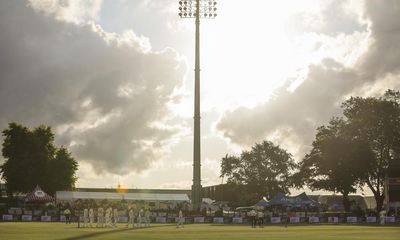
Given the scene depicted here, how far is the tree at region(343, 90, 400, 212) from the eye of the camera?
96688 mm

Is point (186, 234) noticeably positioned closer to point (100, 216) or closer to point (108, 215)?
point (108, 215)

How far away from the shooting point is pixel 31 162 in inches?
4075

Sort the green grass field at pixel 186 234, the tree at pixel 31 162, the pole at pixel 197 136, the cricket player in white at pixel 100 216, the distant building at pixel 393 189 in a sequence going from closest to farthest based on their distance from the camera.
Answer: the green grass field at pixel 186 234, the cricket player in white at pixel 100 216, the pole at pixel 197 136, the distant building at pixel 393 189, the tree at pixel 31 162

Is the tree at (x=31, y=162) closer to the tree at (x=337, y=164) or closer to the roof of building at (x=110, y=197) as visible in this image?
the roof of building at (x=110, y=197)

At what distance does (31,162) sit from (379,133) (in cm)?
5668

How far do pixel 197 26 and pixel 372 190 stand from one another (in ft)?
128

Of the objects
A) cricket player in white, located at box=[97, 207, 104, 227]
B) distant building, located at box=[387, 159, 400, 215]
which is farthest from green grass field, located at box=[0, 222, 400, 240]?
distant building, located at box=[387, 159, 400, 215]

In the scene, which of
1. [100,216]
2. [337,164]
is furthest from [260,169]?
[100,216]

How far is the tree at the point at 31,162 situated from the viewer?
10256 cm

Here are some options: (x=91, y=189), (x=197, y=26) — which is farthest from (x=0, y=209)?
(x=91, y=189)

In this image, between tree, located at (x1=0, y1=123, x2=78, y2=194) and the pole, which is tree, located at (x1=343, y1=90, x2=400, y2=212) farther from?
tree, located at (x1=0, y1=123, x2=78, y2=194)

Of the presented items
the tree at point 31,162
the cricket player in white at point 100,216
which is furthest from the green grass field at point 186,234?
the tree at point 31,162

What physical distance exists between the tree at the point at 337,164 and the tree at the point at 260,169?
22.4 metres

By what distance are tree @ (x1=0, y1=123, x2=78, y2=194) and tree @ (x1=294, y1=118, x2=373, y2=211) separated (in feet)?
136
